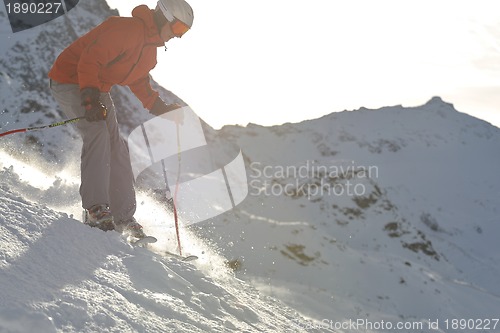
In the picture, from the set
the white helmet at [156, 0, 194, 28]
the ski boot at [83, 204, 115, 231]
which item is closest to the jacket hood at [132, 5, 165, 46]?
the white helmet at [156, 0, 194, 28]

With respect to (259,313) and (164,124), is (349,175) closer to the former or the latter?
(164,124)

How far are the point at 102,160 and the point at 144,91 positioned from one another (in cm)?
147

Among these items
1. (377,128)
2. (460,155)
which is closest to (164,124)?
(377,128)

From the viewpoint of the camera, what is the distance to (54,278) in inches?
118

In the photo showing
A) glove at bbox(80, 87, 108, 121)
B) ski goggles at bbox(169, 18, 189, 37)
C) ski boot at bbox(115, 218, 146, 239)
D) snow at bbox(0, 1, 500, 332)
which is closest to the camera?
snow at bbox(0, 1, 500, 332)

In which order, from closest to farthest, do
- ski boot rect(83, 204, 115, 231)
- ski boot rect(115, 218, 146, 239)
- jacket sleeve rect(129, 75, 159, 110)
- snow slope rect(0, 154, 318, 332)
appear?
snow slope rect(0, 154, 318, 332)
ski boot rect(83, 204, 115, 231)
ski boot rect(115, 218, 146, 239)
jacket sleeve rect(129, 75, 159, 110)

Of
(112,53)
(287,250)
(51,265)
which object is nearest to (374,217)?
(287,250)

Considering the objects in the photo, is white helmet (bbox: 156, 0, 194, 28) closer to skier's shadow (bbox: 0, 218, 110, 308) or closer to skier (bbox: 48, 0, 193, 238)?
skier (bbox: 48, 0, 193, 238)

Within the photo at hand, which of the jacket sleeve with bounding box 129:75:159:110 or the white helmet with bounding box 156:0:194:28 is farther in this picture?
Answer: the jacket sleeve with bounding box 129:75:159:110

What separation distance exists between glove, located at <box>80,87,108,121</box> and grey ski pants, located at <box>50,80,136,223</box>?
340 mm

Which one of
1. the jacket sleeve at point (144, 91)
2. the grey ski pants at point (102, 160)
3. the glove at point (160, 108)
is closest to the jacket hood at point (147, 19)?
the grey ski pants at point (102, 160)

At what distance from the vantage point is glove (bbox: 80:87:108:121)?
469 centimetres

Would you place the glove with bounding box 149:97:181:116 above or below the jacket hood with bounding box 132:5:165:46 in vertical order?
below

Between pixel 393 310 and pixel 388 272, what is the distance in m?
3.09
